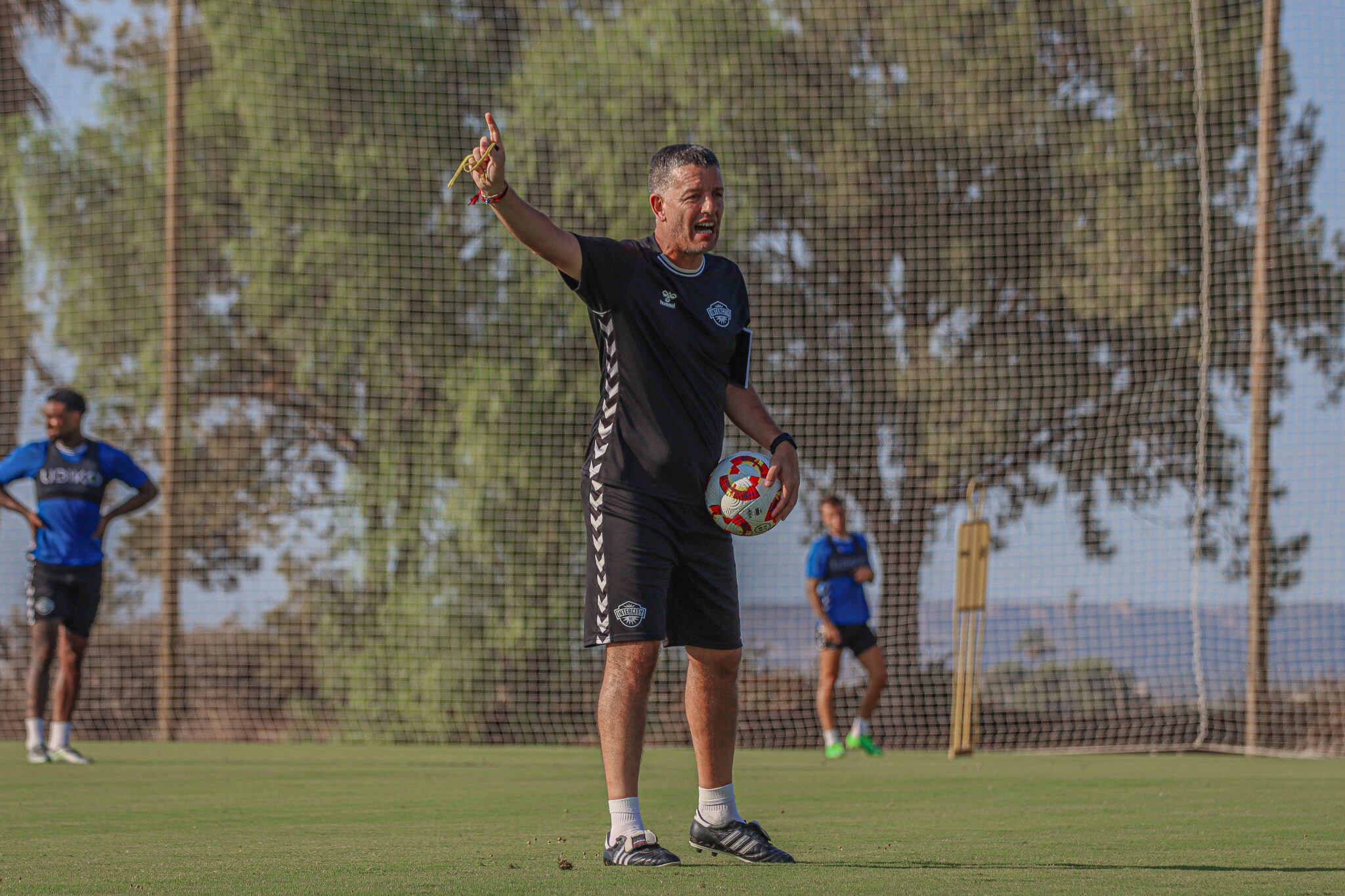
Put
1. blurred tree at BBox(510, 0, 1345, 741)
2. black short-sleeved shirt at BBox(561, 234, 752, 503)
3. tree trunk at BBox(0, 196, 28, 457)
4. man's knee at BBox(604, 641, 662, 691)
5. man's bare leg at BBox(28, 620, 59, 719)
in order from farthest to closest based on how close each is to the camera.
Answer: tree trunk at BBox(0, 196, 28, 457) < blurred tree at BBox(510, 0, 1345, 741) < man's bare leg at BBox(28, 620, 59, 719) < black short-sleeved shirt at BBox(561, 234, 752, 503) < man's knee at BBox(604, 641, 662, 691)

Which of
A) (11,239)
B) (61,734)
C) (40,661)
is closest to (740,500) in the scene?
(40,661)

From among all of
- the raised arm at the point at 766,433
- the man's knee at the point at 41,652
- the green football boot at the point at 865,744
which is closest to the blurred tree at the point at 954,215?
the green football boot at the point at 865,744

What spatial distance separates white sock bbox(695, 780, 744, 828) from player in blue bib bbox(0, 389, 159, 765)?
546 cm

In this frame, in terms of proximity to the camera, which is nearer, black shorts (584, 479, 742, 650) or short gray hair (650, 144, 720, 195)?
black shorts (584, 479, 742, 650)

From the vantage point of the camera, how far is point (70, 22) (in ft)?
52.4

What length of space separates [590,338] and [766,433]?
982 centimetres

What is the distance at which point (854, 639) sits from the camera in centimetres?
1018

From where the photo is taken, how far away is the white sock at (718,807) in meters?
4.07

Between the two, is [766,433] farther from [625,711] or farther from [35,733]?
[35,733]

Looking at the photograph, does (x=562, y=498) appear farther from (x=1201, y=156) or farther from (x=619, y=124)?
(x=1201, y=156)

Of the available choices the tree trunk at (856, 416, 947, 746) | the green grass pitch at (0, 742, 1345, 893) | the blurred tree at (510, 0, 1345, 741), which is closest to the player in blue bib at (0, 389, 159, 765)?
the green grass pitch at (0, 742, 1345, 893)

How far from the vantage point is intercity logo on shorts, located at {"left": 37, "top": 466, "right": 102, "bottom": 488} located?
8.48 m

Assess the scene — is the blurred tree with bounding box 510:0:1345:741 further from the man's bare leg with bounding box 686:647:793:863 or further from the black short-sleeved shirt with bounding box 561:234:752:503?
the black short-sleeved shirt with bounding box 561:234:752:503

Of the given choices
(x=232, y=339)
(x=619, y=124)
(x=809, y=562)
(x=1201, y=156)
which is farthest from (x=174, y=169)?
(x=1201, y=156)
